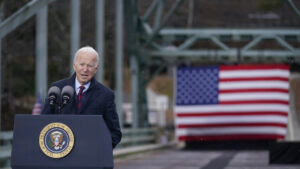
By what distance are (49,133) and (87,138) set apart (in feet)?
0.94

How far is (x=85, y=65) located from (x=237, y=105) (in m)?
23.7

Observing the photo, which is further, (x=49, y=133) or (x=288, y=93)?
(x=288, y=93)

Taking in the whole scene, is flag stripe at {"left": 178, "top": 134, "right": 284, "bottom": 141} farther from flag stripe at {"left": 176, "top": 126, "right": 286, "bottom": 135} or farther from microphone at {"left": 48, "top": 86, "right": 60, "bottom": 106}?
microphone at {"left": 48, "top": 86, "right": 60, "bottom": 106}

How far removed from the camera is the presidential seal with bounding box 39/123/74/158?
5.77 metres

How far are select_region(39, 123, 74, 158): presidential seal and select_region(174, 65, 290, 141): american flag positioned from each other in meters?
23.8

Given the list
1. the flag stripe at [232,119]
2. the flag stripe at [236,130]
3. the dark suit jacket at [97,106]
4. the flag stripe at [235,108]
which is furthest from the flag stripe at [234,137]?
the dark suit jacket at [97,106]

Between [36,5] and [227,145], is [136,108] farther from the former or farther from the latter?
[36,5]

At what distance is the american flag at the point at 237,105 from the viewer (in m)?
29.4

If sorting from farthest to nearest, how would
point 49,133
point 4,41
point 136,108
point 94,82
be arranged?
point 136,108
point 4,41
point 94,82
point 49,133

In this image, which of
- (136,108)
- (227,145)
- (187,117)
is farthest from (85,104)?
(227,145)

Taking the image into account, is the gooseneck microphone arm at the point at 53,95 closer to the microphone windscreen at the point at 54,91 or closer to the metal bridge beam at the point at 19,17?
the microphone windscreen at the point at 54,91

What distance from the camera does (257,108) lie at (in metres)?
29.7

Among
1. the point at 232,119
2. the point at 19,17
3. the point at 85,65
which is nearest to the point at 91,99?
the point at 85,65

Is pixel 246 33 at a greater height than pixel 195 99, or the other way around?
pixel 246 33
